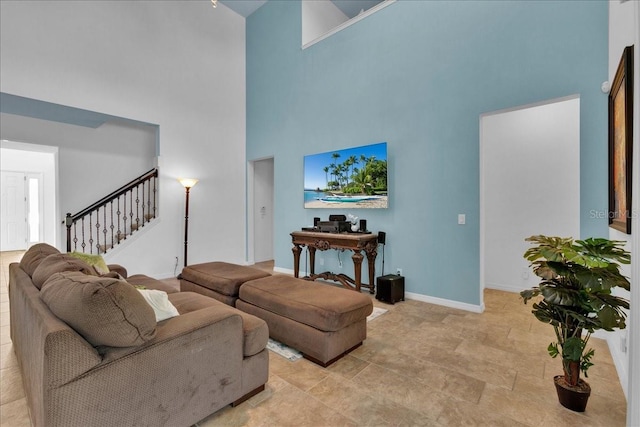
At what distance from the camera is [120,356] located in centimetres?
127

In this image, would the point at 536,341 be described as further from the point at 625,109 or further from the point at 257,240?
the point at 257,240

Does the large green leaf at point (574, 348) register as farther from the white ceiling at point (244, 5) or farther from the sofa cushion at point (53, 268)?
the white ceiling at point (244, 5)

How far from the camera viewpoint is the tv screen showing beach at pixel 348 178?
4059 millimetres

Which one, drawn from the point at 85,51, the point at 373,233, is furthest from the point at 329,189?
the point at 85,51

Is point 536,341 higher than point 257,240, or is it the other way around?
point 257,240

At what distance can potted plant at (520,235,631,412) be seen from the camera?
4.76 feet

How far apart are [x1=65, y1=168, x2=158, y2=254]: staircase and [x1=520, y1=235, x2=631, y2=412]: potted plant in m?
5.37

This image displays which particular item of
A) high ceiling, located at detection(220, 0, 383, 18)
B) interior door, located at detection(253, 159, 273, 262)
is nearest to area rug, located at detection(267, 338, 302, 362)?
interior door, located at detection(253, 159, 273, 262)

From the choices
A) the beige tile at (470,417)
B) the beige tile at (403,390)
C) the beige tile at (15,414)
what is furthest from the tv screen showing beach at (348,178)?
the beige tile at (15,414)

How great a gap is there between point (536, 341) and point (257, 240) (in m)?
5.02

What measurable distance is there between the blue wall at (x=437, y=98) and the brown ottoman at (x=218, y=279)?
71.8 inches

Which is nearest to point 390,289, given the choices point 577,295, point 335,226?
point 335,226

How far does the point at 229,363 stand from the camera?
1.65m

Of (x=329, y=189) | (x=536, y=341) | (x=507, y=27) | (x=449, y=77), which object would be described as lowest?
(x=536, y=341)
